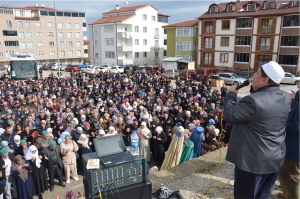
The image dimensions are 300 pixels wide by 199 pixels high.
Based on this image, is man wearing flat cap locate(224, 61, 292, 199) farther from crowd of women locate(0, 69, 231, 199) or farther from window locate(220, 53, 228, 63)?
window locate(220, 53, 228, 63)

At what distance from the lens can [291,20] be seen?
2981 centimetres

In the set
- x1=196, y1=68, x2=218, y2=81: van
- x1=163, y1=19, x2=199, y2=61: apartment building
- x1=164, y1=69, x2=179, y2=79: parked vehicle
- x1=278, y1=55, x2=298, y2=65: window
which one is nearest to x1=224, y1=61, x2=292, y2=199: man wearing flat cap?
x1=196, y1=68, x2=218, y2=81: van

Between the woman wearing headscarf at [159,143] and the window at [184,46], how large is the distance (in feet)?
117

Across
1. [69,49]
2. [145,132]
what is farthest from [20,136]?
[69,49]

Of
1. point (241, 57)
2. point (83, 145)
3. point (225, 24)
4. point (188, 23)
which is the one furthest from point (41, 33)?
point (83, 145)

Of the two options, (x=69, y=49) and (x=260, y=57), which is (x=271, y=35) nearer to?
(x=260, y=57)

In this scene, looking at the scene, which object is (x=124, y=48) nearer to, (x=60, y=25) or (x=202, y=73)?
(x=60, y=25)

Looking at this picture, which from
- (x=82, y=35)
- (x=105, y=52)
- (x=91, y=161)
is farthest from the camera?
(x=82, y=35)

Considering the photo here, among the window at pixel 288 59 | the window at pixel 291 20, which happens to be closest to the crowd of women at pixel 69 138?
the window at pixel 288 59

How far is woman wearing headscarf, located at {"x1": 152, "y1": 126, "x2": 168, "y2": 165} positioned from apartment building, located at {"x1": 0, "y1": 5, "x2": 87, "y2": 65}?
142 feet

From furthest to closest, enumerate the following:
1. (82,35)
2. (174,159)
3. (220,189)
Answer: (82,35), (174,159), (220,189)

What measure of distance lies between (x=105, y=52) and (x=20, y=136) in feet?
134

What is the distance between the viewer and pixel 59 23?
182 ft

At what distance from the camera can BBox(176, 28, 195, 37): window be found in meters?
41.4
